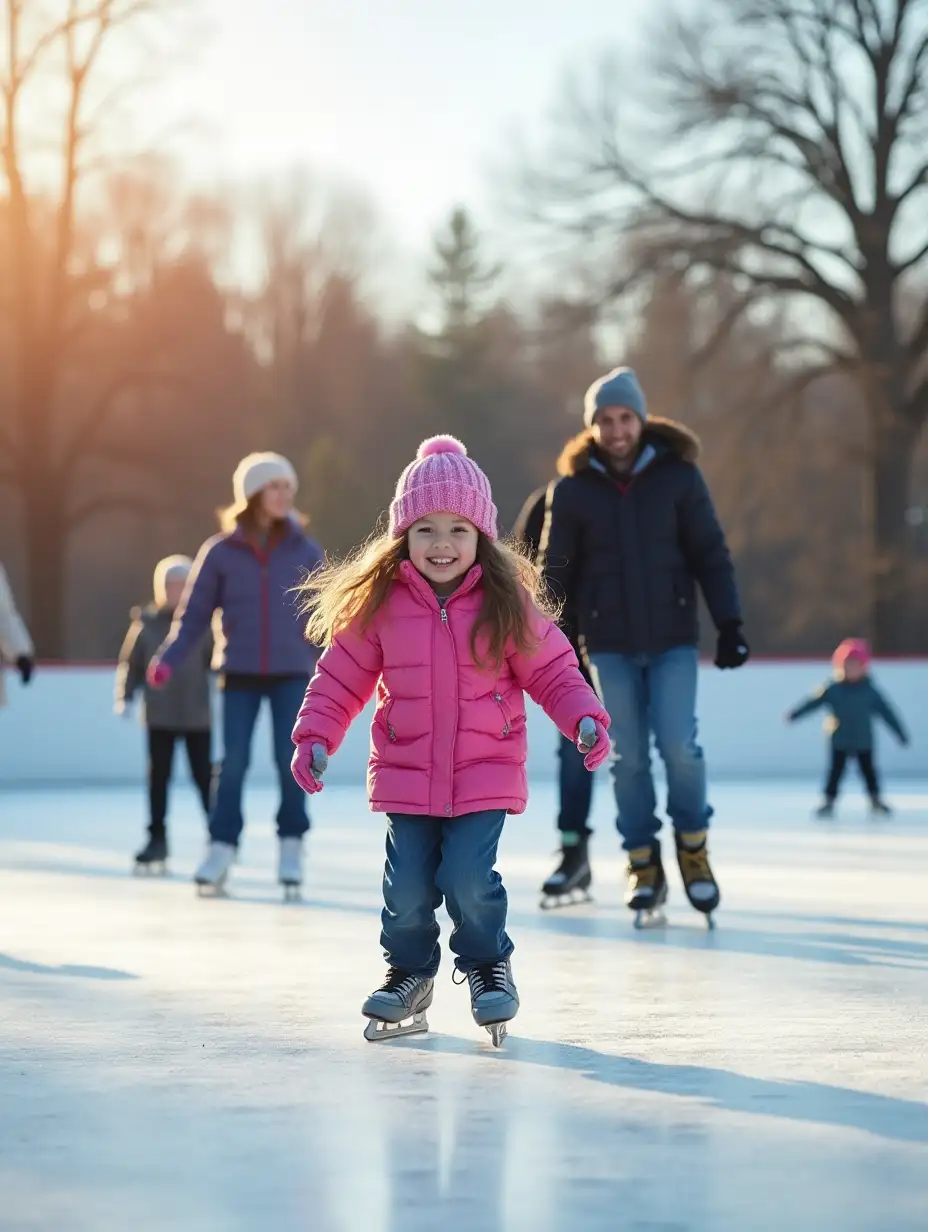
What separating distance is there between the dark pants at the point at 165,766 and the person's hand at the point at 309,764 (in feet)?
16.3

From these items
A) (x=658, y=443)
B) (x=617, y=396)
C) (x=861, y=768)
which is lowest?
(x=861, y=768)

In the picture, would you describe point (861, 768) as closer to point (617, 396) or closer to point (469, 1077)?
point (617, 396)

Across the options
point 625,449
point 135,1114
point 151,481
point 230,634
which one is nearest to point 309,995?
point 135,1114

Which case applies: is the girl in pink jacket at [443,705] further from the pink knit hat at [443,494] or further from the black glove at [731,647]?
the black glove at [731,647]

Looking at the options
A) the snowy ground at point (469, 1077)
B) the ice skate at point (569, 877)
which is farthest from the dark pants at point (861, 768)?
the ice skate at point (569, 877)

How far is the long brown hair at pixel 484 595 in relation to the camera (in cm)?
439

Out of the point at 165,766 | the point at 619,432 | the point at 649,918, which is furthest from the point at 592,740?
the point at 165,766

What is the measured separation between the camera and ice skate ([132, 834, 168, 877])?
359 inches

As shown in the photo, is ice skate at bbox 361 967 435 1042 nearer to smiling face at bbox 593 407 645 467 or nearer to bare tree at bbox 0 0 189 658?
smiling face at bbox 593 407 645 467

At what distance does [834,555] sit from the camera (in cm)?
3794

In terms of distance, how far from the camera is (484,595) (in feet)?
14.5

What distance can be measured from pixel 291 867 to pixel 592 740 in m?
3.73

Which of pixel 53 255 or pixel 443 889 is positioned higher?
pixel 53 255

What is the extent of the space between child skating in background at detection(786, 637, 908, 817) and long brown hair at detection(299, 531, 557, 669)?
8.72 m
